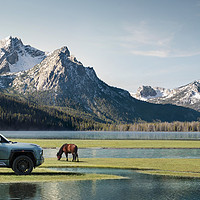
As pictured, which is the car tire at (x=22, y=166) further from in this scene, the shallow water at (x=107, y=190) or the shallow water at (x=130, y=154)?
the shallow water at (x=130, y=154)

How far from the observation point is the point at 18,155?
28531mm

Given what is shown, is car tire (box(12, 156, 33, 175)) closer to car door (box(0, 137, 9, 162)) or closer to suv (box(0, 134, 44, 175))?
suv (box(0, 134, 44, 175))

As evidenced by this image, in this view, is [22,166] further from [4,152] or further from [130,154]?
[130,154]

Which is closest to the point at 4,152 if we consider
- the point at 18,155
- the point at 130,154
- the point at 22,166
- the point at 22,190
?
the point at 18,155

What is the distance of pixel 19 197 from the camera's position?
19719 mm

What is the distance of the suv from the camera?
27.8 meters

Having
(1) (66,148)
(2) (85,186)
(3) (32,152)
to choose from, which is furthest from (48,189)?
(1) (66,148)

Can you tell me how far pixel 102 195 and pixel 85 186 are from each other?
378cm

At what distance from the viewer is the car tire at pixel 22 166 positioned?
28219mm

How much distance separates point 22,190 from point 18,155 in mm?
6880

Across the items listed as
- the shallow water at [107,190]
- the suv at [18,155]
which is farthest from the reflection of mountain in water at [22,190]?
the suv at [18,155]

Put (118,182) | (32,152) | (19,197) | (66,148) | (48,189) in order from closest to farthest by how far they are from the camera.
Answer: (19,197), (48,189), (118,182), (32,152), (66,148)

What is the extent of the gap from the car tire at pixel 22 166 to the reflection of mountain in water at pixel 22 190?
4.01 metres

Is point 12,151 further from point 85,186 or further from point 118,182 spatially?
point 118,182
